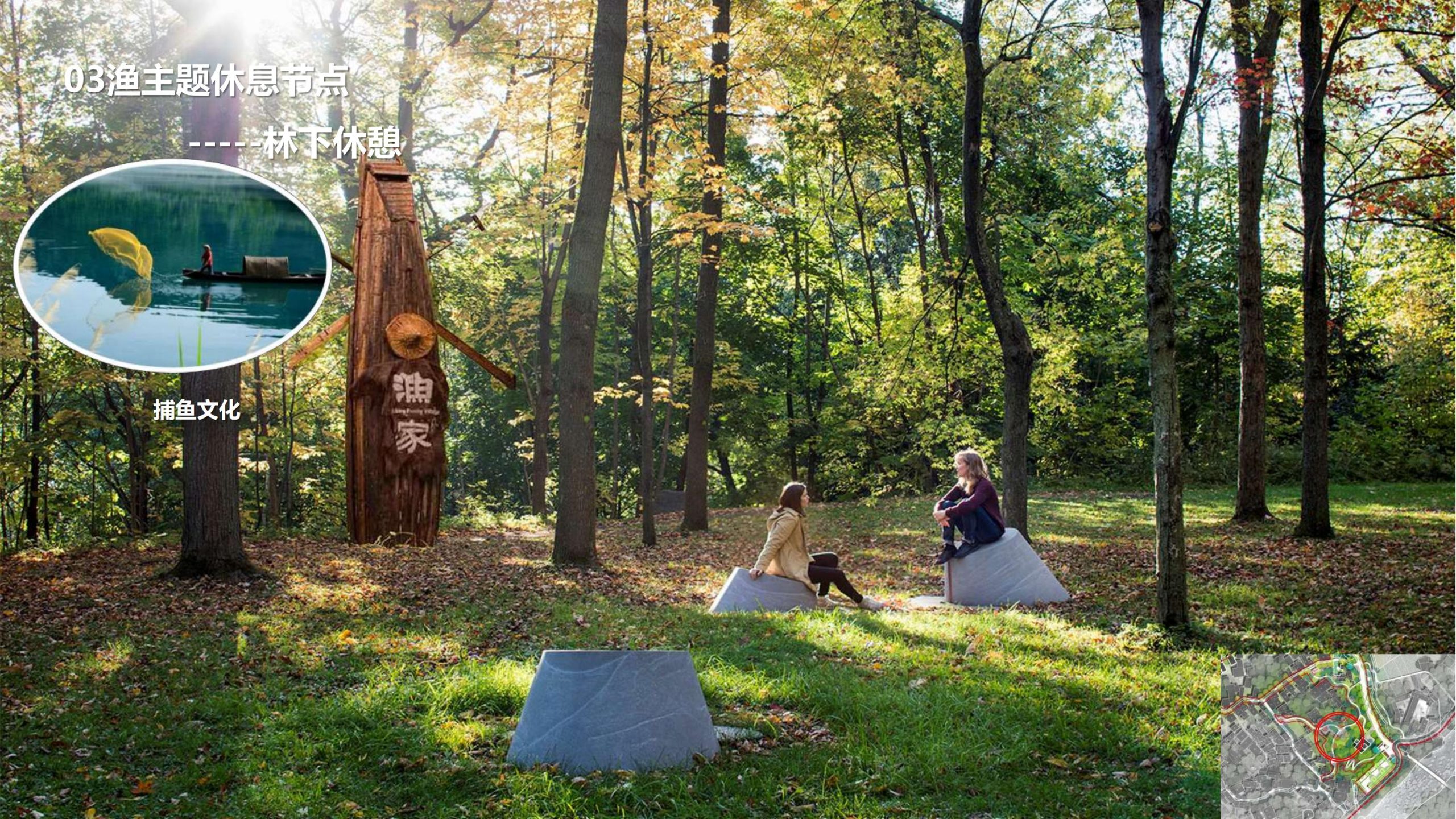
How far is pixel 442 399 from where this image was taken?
21.1ft

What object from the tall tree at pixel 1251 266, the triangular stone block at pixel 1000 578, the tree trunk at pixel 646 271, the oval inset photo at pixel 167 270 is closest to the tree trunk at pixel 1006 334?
the triangular stone block at pixel 1000 578

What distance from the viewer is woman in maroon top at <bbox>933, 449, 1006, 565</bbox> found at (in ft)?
31.7

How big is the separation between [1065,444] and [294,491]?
1897cm

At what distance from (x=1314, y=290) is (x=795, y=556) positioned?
806 cm

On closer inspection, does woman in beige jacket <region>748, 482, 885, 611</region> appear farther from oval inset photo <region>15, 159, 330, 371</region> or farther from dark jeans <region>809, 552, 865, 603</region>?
oval inset photo <region>15, 159, 330, 371</region>

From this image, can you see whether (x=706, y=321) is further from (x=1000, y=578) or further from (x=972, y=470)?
(x=1000, y=578)

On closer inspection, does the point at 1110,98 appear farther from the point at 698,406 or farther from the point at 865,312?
the point at 865,312

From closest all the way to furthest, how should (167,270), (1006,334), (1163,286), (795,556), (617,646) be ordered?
(167,270) → (1163,286) → (617,646) → (795,556) → (1006,334)

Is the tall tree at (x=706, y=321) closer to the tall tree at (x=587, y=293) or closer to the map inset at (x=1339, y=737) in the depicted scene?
the tall tree at (x=587, y=293)

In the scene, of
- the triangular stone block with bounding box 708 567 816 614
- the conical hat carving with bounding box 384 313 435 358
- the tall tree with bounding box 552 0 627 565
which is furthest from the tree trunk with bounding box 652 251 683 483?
the conical hat carving with bounding box 384 313 435 358

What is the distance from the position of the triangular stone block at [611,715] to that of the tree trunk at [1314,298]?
10704 millimetres

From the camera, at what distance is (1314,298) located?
508 inches

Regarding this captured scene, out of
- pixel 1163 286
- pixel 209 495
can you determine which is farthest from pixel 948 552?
pixel 209 495

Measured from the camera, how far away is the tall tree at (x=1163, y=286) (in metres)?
7.46
